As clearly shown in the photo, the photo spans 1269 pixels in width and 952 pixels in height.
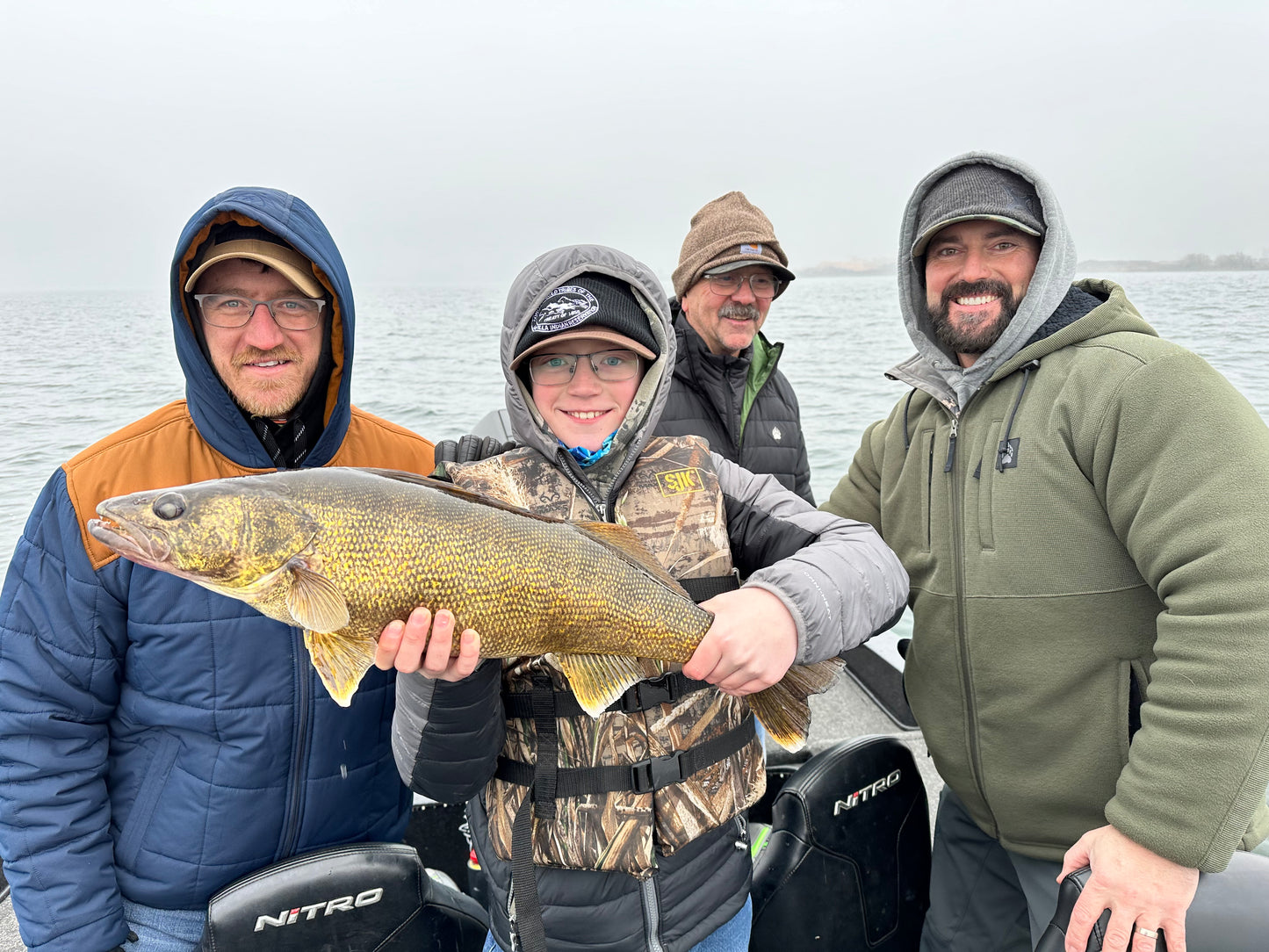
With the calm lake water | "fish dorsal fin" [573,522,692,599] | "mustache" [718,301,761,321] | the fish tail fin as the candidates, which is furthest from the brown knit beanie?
the calm lake water

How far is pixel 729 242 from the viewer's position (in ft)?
16.0

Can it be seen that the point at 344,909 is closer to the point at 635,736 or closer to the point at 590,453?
the point at 635,736

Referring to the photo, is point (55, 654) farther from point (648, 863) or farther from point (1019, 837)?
point (1019, 837)

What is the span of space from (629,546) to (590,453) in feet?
1.32

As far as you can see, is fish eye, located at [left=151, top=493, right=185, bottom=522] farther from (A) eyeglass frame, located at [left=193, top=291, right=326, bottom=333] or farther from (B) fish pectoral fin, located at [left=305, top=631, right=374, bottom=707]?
(A) eyeglass frame, located at [left=193, top=291, right=326, bottom=333]

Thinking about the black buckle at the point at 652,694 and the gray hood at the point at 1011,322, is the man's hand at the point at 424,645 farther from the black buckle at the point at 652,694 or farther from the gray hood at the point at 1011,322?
the gray hood at the point at 1011,322

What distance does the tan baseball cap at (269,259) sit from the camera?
2.58 meters

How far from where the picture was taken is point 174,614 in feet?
8.27

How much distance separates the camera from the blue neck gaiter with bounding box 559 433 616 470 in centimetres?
251

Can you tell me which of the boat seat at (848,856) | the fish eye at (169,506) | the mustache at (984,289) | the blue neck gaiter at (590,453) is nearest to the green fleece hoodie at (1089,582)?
the mustache at (984,289)

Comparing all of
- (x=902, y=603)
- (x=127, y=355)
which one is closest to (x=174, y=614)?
(x=902, y=603)

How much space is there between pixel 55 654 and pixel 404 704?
3.94 feet

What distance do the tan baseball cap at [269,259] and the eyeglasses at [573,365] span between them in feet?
2.89

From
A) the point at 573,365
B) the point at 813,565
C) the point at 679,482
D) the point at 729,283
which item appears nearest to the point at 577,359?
the point at 573,365
